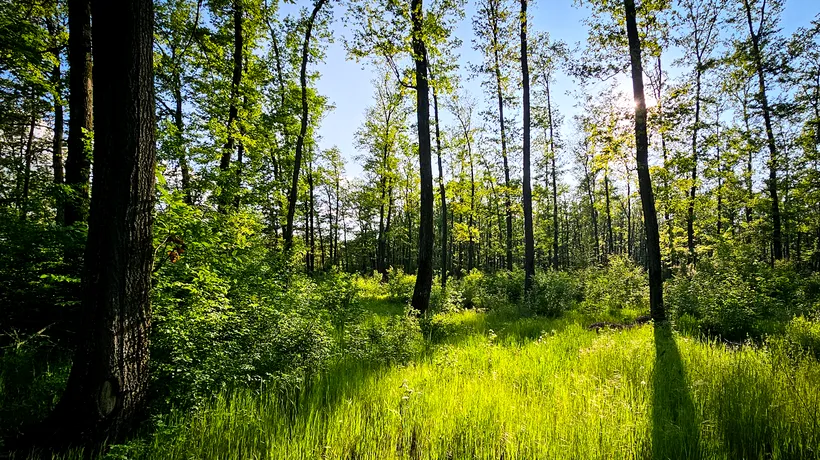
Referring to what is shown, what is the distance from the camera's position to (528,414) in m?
3.07

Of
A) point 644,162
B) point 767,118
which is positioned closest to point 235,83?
point 644,162

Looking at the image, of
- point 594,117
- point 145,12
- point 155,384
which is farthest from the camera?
point 594,117

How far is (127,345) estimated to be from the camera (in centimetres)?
265

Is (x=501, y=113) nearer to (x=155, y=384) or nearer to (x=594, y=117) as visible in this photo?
(x=594, y=117)

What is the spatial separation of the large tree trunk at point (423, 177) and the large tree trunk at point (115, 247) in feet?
23.8

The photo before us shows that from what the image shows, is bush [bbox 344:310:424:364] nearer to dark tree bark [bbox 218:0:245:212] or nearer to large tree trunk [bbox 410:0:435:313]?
large tree trunk [bbox 410:0:435:313]

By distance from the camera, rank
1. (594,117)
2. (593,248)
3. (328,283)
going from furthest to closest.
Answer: (593,248)
(328,283)
(594,117)

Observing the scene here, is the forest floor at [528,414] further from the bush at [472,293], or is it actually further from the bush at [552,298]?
the bush at [472,293]

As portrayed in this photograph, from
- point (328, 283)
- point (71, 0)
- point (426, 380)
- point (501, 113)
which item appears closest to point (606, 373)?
point (426, 380)

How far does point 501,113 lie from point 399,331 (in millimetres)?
18780

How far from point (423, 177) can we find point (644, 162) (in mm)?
6113

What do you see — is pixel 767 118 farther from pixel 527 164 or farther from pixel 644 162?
pixel 644 162

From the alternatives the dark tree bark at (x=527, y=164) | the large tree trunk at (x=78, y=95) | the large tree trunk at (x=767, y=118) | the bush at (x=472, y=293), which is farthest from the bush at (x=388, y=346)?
the large tree trunk at (x=767, y=118)

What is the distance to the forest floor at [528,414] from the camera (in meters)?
2.57
